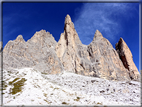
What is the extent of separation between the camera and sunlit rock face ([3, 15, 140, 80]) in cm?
5181

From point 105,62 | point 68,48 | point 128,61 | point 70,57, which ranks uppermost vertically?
point 68,48

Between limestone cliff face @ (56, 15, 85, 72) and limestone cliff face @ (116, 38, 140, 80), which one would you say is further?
limestone cliff face @ (116, 38, 140, 80)

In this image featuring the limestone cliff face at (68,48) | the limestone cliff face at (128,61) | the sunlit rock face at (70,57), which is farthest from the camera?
the limestone cliff face at (128,61)

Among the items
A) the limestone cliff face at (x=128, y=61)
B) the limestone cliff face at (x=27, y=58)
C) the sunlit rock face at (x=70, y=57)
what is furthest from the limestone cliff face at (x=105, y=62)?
the limestone cliff face at (x=27, y=58)

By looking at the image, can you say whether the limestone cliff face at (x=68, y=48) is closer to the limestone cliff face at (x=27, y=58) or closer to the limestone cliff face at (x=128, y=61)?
the limestone cliff face at (x=27, y=58)

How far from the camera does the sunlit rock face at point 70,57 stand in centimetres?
5181

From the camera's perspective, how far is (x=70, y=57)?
64.3 metres

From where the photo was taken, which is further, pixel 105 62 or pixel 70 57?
pixel 105 62

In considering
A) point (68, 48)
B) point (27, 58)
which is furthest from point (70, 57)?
point (27, 58)

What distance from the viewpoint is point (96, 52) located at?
71.2 metres

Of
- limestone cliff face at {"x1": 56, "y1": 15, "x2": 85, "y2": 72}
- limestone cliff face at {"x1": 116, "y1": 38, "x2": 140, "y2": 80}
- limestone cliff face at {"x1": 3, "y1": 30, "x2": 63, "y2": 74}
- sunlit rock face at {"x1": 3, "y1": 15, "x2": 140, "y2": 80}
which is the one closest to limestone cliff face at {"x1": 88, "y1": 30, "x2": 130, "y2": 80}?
sunlit rock face at {"x1": 3, "y1": 15, "x2": 140, "y2": 80}

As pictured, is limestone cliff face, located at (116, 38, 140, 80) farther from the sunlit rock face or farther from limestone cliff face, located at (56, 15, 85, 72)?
limestone cliff face, located at (56, 15, 85, 72)

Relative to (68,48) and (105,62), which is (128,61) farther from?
(68,48)

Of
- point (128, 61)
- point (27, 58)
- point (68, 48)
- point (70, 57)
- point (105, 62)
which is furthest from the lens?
point (128, 61)
